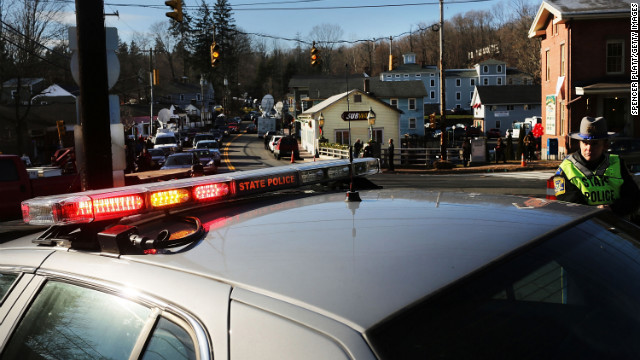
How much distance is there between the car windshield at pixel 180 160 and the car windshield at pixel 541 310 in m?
24.9

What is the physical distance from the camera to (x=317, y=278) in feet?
5.47

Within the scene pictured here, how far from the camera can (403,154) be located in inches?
1416

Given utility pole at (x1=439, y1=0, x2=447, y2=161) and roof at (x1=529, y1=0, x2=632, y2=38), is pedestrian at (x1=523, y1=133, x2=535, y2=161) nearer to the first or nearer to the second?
utility pole at (x1=439, y1=0, x2=447, y2=161)

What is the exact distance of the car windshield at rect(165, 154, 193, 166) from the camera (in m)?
26.3

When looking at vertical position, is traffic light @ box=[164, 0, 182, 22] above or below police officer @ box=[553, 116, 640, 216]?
above

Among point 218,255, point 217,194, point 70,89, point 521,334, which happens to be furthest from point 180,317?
point 70,89

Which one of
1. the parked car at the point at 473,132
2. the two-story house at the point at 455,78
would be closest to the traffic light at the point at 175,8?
the parked car at the point at 473,132

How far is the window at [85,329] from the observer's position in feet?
5.94

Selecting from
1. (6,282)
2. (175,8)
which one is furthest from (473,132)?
(6,282)

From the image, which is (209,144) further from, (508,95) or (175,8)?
(508,95)

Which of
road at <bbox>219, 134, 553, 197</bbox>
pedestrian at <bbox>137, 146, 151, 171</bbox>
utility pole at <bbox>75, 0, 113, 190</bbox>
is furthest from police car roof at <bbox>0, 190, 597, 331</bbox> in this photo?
pedestrian at <bbox>137, 146, 151, 171</bbox>

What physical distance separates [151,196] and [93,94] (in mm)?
5184

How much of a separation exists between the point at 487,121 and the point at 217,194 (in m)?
77.2

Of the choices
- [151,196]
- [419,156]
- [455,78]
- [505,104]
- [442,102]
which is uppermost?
[455,78]
